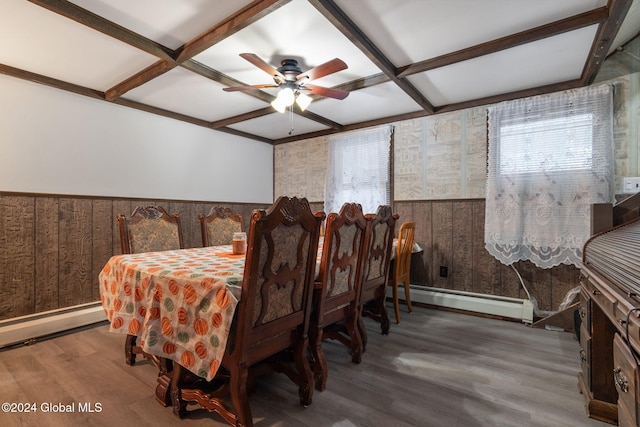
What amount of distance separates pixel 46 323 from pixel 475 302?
4.11 m

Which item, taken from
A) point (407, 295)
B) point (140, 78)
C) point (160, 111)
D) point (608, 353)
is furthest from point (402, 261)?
point (160, 111)

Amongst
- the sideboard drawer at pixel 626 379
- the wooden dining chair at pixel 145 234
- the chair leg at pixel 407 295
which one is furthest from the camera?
the chair leg at pixel 407 295

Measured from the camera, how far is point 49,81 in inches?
108

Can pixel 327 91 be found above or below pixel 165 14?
below

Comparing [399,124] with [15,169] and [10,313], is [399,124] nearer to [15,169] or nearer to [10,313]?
[15,169]

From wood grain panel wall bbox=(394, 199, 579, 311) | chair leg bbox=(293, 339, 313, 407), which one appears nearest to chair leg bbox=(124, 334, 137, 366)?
chair leg bbox=(293, 339, 313, 407)

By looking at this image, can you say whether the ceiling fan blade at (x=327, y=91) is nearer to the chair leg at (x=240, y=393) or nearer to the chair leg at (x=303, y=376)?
the chair leg at (x=303, y=376)

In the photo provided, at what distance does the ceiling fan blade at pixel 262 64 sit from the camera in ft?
6.61

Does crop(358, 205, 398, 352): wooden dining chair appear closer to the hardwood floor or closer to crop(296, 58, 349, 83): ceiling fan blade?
the hardwood floor

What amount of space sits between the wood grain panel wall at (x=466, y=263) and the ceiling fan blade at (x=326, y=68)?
2.06m

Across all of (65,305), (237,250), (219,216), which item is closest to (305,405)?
(237,250)

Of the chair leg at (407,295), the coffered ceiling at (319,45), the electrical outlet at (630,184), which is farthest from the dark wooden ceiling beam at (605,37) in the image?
the chair leg at (407,295)

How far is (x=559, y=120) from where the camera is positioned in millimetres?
2822

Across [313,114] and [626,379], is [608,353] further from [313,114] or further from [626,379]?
[313,114]
